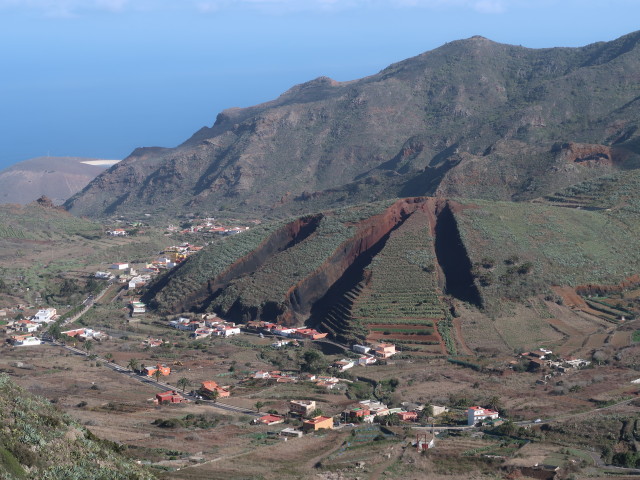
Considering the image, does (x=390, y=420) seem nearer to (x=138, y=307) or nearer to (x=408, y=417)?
(x=408, y=417)

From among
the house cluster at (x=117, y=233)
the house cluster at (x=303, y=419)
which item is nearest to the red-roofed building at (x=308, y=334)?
the house cluster at (x=303, y=419)

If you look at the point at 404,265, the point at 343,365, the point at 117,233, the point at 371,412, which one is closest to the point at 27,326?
the point at 343,365

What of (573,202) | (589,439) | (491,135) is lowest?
(589,439)

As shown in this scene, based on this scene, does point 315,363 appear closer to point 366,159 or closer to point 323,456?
point 323,456

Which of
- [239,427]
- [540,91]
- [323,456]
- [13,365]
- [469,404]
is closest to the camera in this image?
[323,456]

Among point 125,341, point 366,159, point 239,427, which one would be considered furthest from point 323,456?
point 366,159

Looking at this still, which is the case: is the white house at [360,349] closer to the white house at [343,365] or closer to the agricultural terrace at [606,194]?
the white house at [343,365]
